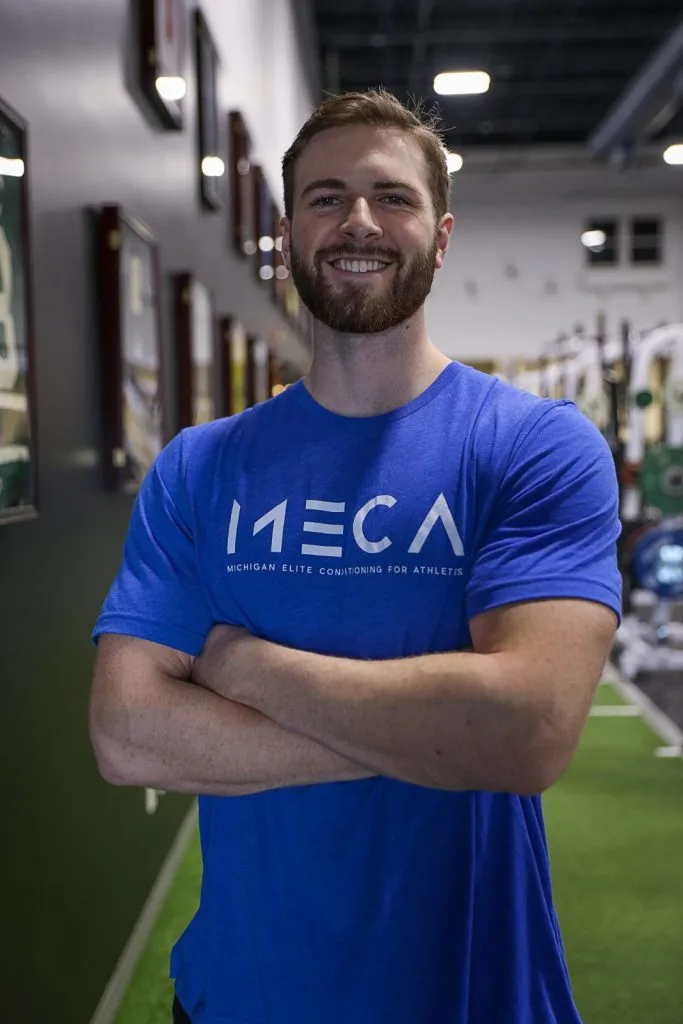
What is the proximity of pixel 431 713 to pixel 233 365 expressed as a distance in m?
3.81

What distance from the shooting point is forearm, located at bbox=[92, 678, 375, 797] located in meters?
1.19

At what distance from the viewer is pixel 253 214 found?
5.64m

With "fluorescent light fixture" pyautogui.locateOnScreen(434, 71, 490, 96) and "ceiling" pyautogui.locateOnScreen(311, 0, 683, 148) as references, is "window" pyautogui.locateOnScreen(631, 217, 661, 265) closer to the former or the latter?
"ceiling" pyautogui.locateOnScreen(311, 0, 683, 148)

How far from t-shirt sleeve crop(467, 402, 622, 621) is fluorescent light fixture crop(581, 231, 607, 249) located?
1578 centimetres

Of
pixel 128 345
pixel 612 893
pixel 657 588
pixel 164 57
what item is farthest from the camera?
pixel 657 588

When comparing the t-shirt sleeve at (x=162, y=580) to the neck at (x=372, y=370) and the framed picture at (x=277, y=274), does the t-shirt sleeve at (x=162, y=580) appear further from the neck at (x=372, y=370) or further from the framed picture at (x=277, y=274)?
the framed picture at (x=277, y=274)

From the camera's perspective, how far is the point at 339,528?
1.22m

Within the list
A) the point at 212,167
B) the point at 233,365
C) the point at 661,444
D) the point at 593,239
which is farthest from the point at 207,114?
the point at 593,239

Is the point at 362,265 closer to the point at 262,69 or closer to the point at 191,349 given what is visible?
the point at 191,349

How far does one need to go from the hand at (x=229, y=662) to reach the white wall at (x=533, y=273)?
15022mm

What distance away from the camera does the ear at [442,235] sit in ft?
4.53

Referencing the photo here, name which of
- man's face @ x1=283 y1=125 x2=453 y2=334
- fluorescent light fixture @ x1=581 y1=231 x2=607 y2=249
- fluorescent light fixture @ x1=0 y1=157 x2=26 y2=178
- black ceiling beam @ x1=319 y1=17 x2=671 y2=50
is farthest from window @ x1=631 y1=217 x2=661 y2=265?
man's face @ x1=283 y1=125 x2=453 y2=334

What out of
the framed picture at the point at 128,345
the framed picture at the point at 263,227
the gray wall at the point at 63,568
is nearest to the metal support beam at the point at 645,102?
the framed picture at the point at 263,227

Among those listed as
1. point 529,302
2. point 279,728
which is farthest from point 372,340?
point 529,302
